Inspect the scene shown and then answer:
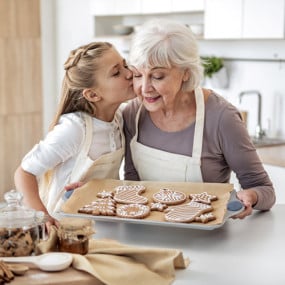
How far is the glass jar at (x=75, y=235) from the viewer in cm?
125

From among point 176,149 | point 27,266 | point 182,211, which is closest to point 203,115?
point 176,149

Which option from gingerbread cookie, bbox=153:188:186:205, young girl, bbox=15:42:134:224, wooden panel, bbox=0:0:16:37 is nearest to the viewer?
gingerbread cookie, bbox=153:188:186:205

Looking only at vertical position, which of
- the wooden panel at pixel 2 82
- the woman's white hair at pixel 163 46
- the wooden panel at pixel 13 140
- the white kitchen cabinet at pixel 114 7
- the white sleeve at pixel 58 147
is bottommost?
the wooden panel at pixel 13 140

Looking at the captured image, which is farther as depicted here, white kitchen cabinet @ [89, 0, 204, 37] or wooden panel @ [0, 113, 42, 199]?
wooden panel @ [0, 113, 42, 199]

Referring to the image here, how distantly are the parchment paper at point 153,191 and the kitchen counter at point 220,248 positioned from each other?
0.06m

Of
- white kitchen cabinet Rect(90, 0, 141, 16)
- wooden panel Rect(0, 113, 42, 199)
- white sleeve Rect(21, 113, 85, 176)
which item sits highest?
white kitchen cabinet Rect(90, 0, 141, 16)

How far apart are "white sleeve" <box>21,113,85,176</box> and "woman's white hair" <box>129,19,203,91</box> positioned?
243mm

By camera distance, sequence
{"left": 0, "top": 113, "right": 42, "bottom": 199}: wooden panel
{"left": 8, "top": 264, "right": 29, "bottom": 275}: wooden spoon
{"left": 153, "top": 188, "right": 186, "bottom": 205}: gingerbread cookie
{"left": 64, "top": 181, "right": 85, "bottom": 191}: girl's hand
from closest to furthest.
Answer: {"left": 8, "top": 264, "right": 29, "bottom": 275}: wooden spoon < {"left": 153, "top": 188, "right": 186, "bottom": 205}: gingerbread cookie < {"left": 64, "top": 181, "right": 85, "bottom": 191}: girl's hand < {"left": 0, "top": 113, "right": 42, "bottom": 199}: wooden panel

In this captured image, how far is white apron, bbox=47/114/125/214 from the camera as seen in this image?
1737 millimetres

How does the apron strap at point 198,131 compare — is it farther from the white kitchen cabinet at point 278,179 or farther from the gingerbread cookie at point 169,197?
the white kitchen cabinet at point 278,179

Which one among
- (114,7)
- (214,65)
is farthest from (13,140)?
(214,65)

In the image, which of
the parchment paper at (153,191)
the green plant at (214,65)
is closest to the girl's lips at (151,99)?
the parchment paper at (153,191)

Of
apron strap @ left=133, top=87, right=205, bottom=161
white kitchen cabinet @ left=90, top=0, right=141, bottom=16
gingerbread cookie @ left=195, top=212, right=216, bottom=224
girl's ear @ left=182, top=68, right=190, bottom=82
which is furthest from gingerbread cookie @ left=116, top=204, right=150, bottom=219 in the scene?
white kitchen cabinet @ left=90, top=0, right=141, bottom=16

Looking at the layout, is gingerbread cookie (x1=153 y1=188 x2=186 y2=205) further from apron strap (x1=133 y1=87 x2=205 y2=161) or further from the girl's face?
the girl's face
